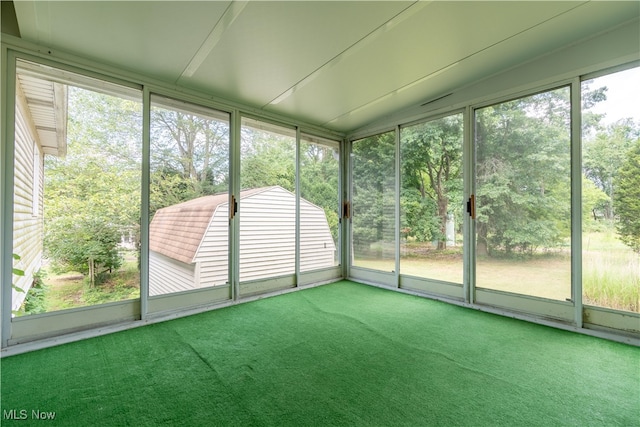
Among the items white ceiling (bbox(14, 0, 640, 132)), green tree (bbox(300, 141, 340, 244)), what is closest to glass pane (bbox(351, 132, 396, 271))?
green tree (bbox(300, 141, 340, 244))

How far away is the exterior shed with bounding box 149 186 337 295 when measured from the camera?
3150 millimetres

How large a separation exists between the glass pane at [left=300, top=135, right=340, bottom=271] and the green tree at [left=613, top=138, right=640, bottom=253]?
11.4 feet

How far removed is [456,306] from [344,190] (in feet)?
8.45

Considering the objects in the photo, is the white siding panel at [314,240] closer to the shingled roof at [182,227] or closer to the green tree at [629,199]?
the shingled roof at [182,227]

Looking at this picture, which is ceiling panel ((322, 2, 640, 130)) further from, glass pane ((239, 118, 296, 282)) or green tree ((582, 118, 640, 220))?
green tree ((582, 118, 640, 220))

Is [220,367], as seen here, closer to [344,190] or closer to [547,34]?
[344,190]

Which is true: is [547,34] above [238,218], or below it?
above

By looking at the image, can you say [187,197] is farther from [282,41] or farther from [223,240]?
Answer: [282,41]

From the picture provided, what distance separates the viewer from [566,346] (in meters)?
2.42

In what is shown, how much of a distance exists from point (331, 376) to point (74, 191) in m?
2.82

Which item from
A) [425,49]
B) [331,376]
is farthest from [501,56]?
[331,376]

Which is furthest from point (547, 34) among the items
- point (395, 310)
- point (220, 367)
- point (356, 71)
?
point (220, 367)

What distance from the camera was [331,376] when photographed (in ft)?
6.44

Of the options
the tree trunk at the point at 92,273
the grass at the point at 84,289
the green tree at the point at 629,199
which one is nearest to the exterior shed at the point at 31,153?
the grass at the point at 84,289
